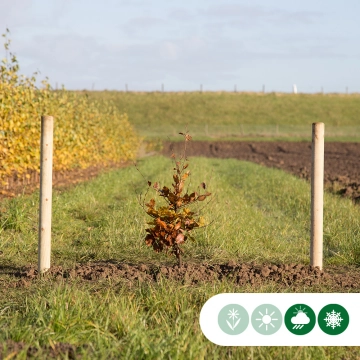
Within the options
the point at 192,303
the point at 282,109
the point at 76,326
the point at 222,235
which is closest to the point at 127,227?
the point at 222,235

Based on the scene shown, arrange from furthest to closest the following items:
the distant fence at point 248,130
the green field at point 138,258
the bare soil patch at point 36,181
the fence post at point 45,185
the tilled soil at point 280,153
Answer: the distant fence at point 248,130 → the tilled soil at point 280,153 → the bare soil patch at point 36,181 → the fence post at point 45,185 → the green field at point 138,258

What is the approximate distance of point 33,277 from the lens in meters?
6.28

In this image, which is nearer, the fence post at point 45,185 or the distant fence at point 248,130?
the fence post at point 45,185

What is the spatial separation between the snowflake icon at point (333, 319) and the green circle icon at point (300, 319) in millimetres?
100

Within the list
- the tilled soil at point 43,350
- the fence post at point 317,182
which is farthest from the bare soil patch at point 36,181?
the tilled soil at point 43,350

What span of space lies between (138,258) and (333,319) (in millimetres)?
3638

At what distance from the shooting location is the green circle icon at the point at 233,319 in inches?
159

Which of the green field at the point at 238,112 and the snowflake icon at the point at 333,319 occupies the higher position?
the green field at the point at 238,112

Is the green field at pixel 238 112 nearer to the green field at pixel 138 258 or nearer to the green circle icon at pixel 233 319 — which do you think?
the green field at pixel 138 258

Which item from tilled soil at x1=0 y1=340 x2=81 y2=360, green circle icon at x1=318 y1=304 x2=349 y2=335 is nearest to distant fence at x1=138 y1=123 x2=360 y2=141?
green circle icon at x1=318 y1=304 x2=349 y2=335

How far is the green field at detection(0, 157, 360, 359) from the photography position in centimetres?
416

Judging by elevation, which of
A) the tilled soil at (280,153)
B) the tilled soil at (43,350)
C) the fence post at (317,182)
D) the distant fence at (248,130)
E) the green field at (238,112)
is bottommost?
the tilled soil at (43,350)

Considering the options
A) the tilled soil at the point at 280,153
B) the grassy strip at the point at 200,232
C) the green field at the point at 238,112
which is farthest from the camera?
the green field at the point at 238,112

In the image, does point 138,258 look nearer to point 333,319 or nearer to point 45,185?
point 45,185
